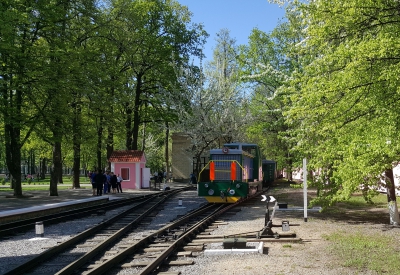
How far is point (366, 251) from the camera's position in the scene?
9.57 m

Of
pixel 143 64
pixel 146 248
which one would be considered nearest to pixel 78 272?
pixel 146 248

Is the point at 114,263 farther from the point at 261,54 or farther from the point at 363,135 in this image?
the point at 261,54

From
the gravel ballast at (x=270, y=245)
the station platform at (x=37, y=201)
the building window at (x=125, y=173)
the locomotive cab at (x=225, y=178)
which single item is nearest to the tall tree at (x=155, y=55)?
the building window at (x=125, y=173)

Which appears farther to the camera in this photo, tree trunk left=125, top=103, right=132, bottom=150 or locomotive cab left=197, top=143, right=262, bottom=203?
tree trunk left=125, top=103, right=132, bottom=150

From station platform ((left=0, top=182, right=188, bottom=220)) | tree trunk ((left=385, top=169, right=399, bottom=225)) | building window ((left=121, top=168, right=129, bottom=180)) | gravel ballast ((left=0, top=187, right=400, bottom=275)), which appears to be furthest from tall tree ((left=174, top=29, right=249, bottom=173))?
tree trunk ((left=385, top=169, right=399, bottom=225))

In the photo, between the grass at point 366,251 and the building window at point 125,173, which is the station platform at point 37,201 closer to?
the building window at point 125,173

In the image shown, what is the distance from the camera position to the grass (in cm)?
819

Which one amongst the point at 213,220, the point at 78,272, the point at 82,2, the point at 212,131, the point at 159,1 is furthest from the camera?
the point at 159,1

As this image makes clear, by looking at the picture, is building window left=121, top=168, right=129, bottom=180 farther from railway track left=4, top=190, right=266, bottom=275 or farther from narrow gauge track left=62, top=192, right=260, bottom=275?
narrow gauge track left=62, top=192, right=260, bottom=275

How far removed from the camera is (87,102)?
2692 cm

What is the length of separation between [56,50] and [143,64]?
50.9 feet

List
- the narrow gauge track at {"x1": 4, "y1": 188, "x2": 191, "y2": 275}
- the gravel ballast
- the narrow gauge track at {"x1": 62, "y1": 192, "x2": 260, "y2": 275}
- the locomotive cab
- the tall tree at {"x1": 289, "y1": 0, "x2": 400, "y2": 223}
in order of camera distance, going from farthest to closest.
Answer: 1. the locomotive cab
2. the tall tree at {"x1": 289, "y1": 0, "x2": 400, "y2": 223}
3. the narrow gauge track at {"x1": 4, "y1": 188, "x2": 191, "y2": 275}
4. the gravel ballast
5. the narrow gauge track at {"x1": 62, "y1": 192, "x2": 260, "y2": 275}

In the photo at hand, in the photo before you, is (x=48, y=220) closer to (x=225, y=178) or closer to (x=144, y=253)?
(x=144, y=253)

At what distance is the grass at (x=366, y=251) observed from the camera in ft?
26.9
